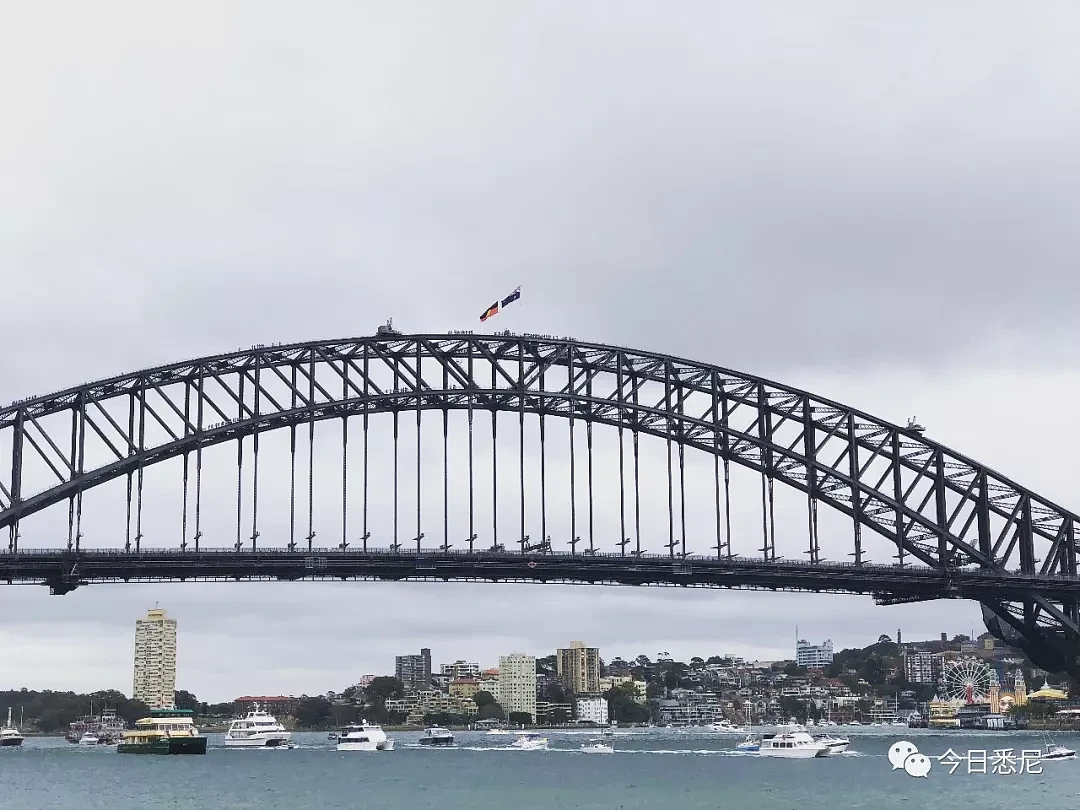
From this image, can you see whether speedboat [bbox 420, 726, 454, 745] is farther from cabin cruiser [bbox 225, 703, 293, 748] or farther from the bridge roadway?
the bridge roadway

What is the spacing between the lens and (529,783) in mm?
87812

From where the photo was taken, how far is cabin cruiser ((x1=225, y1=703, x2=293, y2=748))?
144125mm

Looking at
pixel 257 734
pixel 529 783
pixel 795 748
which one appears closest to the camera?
pixel 529 783

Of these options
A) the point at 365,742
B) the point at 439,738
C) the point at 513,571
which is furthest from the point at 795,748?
the point at 439,738

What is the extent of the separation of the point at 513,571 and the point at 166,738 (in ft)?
130

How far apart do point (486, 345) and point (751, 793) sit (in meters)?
39.3

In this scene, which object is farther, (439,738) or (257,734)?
(439,738)

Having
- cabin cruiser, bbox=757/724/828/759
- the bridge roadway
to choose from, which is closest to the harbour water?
cabin cruiser, bbox=757/724/828/759

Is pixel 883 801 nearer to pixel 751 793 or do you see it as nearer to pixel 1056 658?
pixel 751 793

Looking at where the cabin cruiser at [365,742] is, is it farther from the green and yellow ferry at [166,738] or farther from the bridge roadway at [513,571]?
the bridge roadway at [513,571]

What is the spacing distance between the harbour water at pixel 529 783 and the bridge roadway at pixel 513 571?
1190cm

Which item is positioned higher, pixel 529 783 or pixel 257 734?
pixel 257 734

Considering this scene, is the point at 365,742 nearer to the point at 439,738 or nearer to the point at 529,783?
the point at 439,738

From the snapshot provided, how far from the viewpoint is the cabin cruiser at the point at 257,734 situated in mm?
144125
